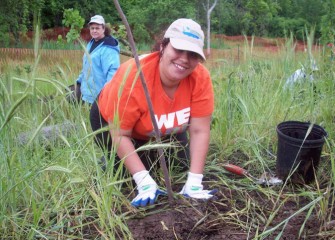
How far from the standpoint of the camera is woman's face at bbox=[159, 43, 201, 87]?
171cm

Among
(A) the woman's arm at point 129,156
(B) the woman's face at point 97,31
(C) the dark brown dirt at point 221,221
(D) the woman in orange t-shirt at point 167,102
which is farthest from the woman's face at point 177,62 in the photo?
(B) the woman's face at point 97,31

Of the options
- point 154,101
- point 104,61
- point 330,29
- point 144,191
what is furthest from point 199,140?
point 104,61

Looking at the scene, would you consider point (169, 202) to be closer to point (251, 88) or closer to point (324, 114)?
point (324, 114)

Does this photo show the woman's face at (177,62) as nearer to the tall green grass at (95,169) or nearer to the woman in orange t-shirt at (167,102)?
the woman in orange t-shirt at (167,102)

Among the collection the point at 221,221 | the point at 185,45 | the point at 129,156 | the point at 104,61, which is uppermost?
the point at 185,45

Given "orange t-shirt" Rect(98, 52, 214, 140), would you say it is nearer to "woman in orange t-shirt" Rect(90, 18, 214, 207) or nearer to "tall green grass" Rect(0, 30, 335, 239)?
"woman in orange t-shirt" Rect(90, 18, 214, 207)

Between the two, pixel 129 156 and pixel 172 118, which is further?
pixel 172 118

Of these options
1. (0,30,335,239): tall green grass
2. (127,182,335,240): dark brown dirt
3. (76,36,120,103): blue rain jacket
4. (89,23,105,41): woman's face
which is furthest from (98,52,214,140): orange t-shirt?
(89,23,105,41): woman's face

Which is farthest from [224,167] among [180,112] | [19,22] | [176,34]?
[19,22]

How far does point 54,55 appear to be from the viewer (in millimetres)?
8391

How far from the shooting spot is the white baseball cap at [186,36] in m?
1.67

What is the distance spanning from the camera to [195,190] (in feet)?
5.97

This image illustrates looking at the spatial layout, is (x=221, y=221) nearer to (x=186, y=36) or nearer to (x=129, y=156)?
(x=129, y=156)

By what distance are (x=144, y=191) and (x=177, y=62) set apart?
0.57 meters
